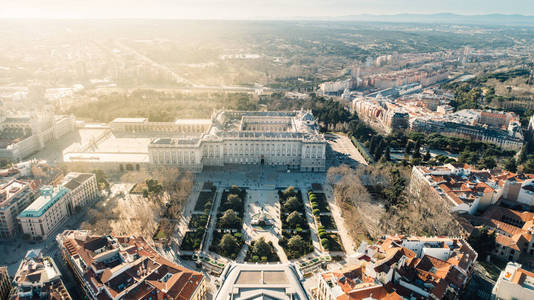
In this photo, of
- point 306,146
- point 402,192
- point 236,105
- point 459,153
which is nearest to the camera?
Answer: point 402,192

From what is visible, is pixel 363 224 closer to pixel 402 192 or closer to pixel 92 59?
pixel 402 192

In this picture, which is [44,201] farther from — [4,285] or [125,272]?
[125,272]

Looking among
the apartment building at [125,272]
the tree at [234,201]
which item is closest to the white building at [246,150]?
the tree at [234,201]

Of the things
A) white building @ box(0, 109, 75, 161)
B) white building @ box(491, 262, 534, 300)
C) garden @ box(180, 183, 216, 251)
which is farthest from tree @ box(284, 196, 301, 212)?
white building @ box(0, 109, 75, 161)

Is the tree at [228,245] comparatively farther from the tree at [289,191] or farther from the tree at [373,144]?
the tree at [373,144]

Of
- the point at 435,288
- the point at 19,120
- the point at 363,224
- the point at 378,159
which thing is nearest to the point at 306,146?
the point at 378,159

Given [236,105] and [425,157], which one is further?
[236,105]

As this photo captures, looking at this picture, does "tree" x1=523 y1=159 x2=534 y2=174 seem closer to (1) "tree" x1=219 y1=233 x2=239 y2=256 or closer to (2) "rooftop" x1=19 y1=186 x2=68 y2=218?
(1) "tree" x1=219 y1=233 x2=239 y2=256

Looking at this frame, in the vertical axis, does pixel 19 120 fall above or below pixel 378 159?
above
